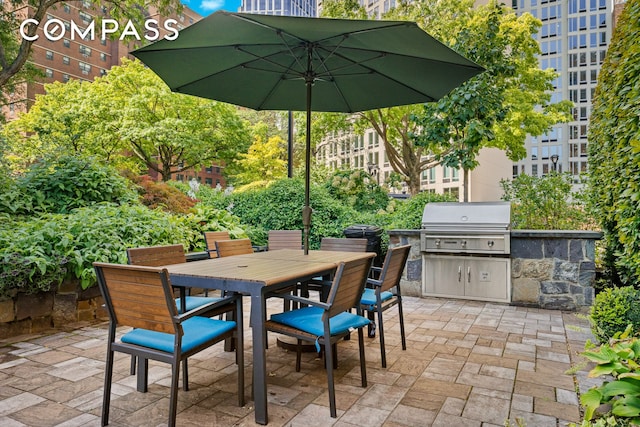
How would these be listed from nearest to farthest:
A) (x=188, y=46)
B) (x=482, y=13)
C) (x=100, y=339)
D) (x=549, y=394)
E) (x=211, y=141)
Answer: (x=549, y=394), (x=188, y=46), (x=100, y=339), (x=482, y=13), (x=211, y=141)

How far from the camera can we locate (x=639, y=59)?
10.1 ft

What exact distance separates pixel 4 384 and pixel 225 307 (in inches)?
60.4

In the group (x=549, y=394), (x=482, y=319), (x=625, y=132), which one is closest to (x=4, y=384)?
(x=549, y=394)

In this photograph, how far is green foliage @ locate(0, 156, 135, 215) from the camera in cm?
516

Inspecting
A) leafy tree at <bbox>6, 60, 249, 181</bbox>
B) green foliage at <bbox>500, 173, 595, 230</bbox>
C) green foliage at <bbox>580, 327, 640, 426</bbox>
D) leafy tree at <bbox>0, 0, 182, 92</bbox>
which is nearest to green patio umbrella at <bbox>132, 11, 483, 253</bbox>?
green foliage at <bbox>580, 327, 640, 426</bbox>

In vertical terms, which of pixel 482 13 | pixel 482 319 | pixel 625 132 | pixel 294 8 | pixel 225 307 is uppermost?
pixel 294 8

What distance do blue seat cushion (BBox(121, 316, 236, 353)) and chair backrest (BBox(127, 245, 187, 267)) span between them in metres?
0.74

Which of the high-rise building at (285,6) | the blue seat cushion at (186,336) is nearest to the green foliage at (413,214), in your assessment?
the blue seat cushion at (186,336)

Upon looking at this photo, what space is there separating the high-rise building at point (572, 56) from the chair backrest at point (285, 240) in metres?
55.6

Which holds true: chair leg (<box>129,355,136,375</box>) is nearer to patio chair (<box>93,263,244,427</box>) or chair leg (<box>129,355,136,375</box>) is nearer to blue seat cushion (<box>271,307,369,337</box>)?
patio chair (<box>93,263,244,427</box>)

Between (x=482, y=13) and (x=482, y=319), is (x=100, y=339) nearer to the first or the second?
(x=482, y=319)

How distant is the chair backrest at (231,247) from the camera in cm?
401

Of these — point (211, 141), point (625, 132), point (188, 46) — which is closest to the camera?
point (188, 46)

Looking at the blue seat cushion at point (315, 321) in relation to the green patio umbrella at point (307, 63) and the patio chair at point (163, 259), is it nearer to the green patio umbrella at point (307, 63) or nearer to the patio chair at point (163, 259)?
the patio chair at point (163, 259)
